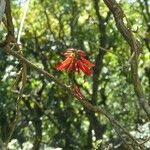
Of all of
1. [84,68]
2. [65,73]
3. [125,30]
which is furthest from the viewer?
[65,73]

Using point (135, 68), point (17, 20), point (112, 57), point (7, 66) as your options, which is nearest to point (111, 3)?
point (135, 68)

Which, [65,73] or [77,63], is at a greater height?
[65,73]

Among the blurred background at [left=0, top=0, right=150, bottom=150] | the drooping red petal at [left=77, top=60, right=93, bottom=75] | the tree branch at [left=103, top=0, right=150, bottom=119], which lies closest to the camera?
the tree branch at [left=103, top=0, right=150, bottom=119]

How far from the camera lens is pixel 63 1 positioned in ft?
39.9

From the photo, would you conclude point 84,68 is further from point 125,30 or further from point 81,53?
point 125,30

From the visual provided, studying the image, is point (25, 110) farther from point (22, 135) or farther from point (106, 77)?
point (106, 77)

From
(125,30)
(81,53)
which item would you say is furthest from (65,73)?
(125,30)

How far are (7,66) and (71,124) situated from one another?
5.00 meters

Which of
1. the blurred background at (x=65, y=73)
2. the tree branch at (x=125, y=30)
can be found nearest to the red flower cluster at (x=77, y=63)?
the tree branch at (x=125, y=30)

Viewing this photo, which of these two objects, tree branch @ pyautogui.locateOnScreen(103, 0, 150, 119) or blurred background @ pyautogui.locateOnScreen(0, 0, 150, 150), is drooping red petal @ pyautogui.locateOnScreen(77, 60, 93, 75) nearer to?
tree branch @ pyautogui.locateOnScreen(103, 0, 150, 119)

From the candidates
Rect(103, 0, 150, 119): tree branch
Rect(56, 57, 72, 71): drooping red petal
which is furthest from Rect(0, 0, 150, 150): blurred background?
Rect(103, 0, 150, 119): tree branch

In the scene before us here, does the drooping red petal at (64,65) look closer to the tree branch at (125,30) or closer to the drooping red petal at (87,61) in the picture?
the drooping red petal at (87,61)

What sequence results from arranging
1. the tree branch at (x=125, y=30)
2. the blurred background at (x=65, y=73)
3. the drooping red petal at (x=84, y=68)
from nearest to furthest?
the tree branch at (x=125, y=30), the drooping red petal at (x=84, y=68), the blurred background at (x=65, y=73)

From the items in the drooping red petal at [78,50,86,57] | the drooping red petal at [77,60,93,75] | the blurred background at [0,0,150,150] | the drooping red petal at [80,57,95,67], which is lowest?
the drooping red petal at [77,60,93,75]
